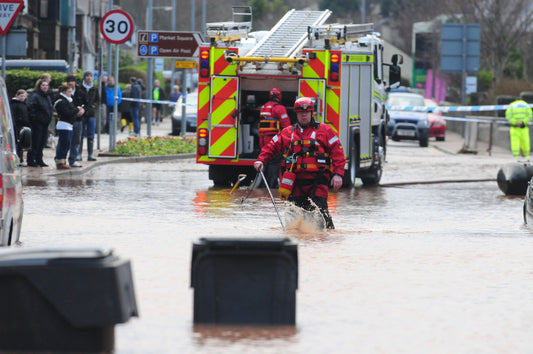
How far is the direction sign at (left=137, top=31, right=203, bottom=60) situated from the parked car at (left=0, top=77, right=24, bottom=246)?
18992mm

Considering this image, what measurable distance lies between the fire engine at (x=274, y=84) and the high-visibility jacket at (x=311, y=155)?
6883 mm

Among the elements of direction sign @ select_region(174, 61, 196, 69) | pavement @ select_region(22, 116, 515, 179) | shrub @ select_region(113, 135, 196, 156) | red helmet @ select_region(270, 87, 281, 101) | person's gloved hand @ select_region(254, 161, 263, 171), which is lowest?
pavement @ select_region(22, 116, 515, 179)

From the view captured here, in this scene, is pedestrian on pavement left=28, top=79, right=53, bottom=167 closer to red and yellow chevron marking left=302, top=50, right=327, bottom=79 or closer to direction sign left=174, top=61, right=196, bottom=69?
red and yellow chevron marking left=302, top=50, right=327, bottom=79

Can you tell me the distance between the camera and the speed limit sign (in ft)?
90.2

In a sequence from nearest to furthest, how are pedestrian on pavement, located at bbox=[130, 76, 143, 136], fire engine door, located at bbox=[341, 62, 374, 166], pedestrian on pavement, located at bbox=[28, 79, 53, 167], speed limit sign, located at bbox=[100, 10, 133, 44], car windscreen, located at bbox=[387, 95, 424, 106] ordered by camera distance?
fire engine door, located at bbox=[341, 62, 374, 166] → pedestrian on pavement, located at bbox=[28, 79, 53, 167] → speed limit sign, located at bbox=[100, 10, 133, 44] → pedestrian on pavement, located at bbox=[130, 76, 143, 136] → car windscreen, located at bbox=[387, 95, 424, 106]

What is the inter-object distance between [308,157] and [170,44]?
705 inches

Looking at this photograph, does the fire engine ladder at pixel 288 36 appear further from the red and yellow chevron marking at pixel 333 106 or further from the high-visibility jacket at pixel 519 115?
the high-visibility jacket at pixel 519 115

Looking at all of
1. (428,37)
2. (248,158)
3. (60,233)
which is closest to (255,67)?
→ (248,158)

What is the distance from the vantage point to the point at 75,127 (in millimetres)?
23359

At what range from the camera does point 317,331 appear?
304 inches

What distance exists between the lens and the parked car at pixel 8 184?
10648 mm

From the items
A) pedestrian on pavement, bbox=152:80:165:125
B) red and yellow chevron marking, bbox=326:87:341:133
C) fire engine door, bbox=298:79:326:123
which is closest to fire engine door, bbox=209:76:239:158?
fire engine door, bbox=298:79:326:123

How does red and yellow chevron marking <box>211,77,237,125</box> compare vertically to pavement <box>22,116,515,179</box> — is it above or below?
above

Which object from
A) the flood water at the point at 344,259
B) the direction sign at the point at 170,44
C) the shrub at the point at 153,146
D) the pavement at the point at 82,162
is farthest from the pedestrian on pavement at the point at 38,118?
the direction sign at the point at 170,44
